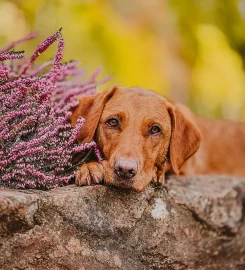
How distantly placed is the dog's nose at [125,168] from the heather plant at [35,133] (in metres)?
0.25

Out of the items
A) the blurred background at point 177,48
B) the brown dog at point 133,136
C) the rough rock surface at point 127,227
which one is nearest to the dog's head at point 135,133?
the brown dog at point 133,136

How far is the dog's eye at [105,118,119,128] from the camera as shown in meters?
3.60

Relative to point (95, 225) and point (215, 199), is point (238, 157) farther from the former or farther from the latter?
point (95, 225)

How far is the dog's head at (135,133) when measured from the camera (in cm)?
325

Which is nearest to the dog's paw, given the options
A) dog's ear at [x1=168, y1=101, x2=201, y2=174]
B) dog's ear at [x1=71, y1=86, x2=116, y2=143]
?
dog's ear at [x1=71, y1=86, x2=116, y2=143]

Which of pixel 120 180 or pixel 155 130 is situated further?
pixel 155 130

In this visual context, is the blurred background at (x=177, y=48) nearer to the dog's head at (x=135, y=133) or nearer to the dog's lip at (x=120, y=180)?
the dog's head at (x=135, y=133)

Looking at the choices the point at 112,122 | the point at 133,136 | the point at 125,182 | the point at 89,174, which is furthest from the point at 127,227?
the point at 112,122

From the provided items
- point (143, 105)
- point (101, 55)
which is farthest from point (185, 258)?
point (101, 55)

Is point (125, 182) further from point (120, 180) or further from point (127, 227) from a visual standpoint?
point (127, 227)

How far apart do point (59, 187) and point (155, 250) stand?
0.74 m

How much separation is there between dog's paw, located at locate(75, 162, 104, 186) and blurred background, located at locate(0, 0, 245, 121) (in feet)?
19.5

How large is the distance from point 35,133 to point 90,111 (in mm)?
581

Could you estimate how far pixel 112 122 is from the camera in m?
3.61
